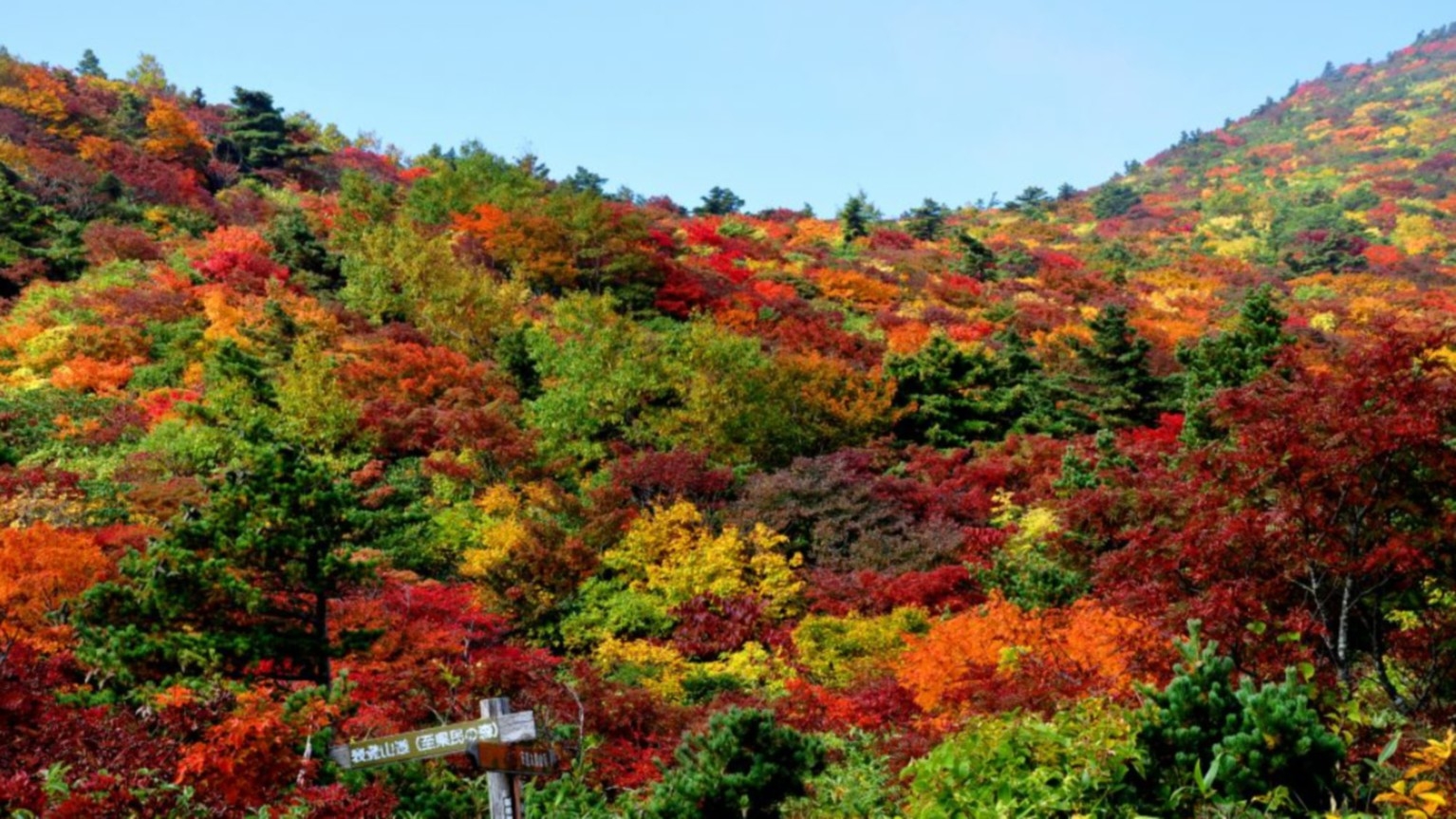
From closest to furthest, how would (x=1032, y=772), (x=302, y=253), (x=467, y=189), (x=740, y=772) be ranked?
(x=1032, y=772), (x=740, y=772), (x=302, y=253), (x=467, y=189)

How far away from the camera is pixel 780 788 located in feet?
26.2

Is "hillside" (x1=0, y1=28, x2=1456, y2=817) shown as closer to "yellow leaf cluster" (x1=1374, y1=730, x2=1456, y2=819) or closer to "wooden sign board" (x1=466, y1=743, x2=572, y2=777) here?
"yellow leaf cluster" (x1=1374, y1=730, x2=1456, y2=819)

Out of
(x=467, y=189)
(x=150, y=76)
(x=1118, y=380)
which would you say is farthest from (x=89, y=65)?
(x=1118, y=380)

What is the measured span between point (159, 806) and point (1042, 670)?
6731 mm

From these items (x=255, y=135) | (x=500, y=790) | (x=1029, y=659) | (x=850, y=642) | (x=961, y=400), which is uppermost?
(x=255, y=135)

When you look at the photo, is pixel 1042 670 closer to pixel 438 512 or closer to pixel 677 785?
pixel 677 785

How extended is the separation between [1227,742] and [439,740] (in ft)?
14.7

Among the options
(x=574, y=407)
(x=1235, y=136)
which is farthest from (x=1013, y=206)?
(x=574, y=407)

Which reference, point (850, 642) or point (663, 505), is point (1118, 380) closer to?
point (663, 505)

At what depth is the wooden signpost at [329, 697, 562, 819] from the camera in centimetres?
663

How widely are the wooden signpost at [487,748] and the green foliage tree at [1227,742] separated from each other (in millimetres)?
3621

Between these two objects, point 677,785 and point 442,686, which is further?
point 442,686

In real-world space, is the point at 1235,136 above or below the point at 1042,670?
above

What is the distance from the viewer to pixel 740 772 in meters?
7.84
